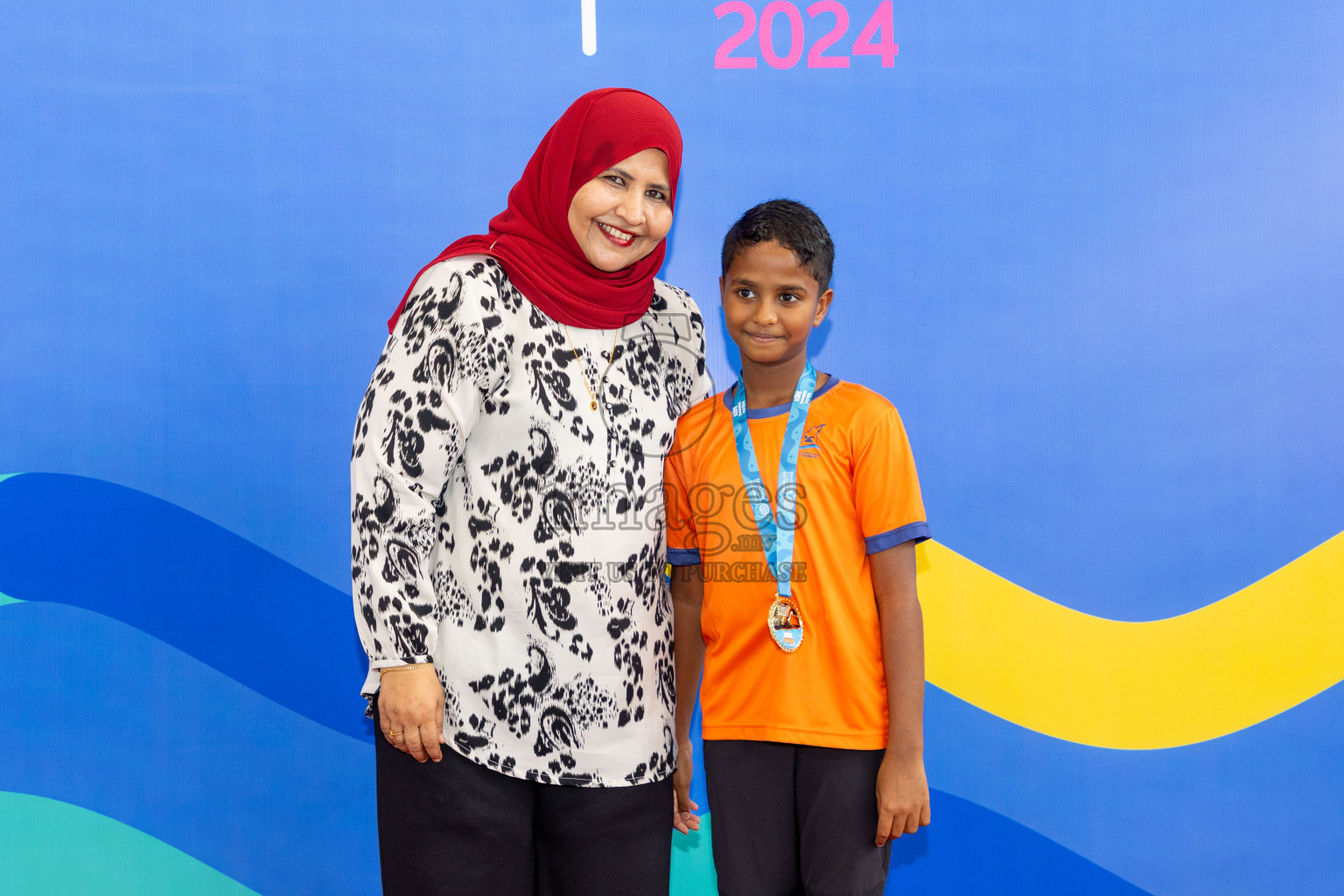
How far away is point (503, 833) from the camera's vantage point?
1.51 metres

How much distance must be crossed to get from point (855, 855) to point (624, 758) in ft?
1.33

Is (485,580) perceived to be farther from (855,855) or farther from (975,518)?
(975,518)

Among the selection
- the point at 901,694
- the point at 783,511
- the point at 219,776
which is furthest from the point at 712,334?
the point at 219,776

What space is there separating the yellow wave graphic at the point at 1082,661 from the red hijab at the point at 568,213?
4.11ft

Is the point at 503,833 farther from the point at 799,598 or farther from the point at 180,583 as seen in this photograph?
the point at 180,583

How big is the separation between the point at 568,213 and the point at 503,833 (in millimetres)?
1025

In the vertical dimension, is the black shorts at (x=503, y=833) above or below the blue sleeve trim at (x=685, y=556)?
below

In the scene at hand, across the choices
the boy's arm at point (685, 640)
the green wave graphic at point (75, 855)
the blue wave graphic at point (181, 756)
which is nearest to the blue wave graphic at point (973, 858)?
the boy's arm at point (685, 640)

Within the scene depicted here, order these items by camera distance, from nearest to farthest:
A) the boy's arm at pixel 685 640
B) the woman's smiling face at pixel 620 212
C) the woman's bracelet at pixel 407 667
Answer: the woman's bracelet at pixel 407 667 < the woman's smiling face at pixel 620 212 < the boy's arm at pixel 685 640

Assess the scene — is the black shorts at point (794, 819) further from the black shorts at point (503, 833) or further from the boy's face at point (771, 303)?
the boy's face at point (771, 303)

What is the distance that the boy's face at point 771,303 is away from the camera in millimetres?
1594

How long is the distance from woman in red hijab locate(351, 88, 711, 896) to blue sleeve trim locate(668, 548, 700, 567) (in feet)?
0.27

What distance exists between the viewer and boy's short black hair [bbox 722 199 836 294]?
1614mm

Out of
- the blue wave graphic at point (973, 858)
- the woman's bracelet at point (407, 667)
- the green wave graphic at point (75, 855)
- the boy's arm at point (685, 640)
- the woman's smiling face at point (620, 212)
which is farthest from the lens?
the blue wave graphic at point (973, 858)
